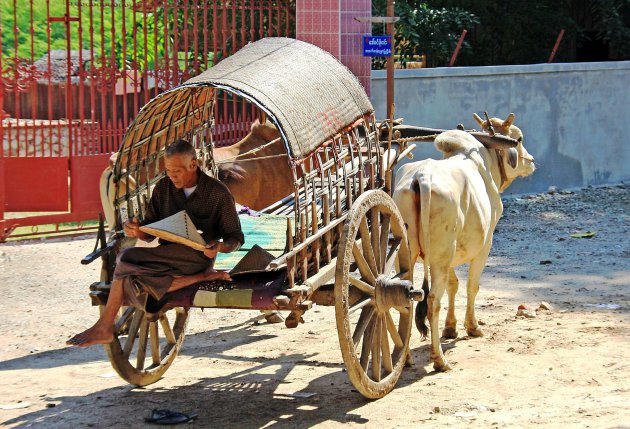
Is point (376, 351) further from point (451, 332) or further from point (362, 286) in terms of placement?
point (451, 332)

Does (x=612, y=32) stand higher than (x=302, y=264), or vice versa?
(x=612, y=32)

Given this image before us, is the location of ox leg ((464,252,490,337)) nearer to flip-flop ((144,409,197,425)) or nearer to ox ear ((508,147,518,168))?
ox ear ((508,147,518,168))

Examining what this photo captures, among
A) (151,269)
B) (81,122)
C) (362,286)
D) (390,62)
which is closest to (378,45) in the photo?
(390,62)

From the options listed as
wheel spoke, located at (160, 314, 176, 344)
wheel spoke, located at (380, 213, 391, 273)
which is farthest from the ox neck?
wheel spoke, located at (160, 314, 176, 344)

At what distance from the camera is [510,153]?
916cm

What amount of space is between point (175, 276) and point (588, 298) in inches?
185

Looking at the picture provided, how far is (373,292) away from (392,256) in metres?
0.46

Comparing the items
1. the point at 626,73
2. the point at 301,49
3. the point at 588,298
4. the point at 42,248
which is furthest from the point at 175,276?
the point at 626,73

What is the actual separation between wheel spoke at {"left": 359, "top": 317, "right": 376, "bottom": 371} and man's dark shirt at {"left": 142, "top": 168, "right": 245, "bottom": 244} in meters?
0.99

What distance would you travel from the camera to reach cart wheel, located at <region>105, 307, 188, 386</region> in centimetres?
667

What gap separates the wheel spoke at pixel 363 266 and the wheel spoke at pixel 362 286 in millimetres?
75

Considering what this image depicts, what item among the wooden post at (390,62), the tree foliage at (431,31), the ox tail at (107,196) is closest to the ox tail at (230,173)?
the ox tail at (107,196)

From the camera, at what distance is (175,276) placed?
6180 mm

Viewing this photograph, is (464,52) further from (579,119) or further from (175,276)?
(175,276)
